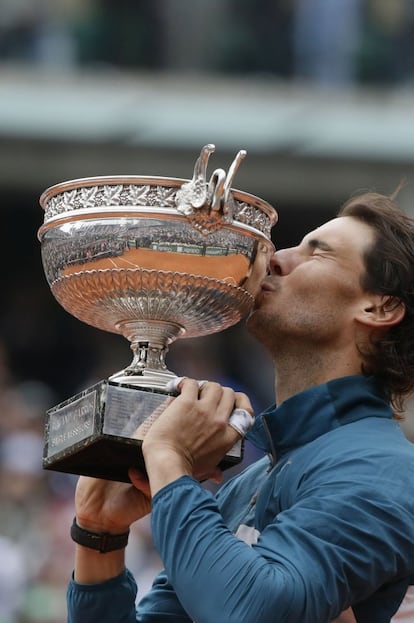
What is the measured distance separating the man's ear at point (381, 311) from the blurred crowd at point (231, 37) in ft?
26.4

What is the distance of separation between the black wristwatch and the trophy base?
23 cm

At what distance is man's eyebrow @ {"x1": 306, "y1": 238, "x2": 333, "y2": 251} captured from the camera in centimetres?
343

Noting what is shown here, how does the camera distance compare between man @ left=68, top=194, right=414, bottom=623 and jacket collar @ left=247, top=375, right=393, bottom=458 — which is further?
jacket collar @ left=247, top=375, right=393, bottom=458

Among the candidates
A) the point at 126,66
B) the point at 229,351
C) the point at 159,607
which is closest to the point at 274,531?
the point at 159,607

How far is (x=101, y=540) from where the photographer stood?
340 centimetres

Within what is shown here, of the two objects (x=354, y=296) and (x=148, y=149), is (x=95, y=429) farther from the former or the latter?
(x=148, y=149)

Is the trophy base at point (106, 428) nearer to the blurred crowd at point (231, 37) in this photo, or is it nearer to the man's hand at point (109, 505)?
the man's hand at point (109, 505)

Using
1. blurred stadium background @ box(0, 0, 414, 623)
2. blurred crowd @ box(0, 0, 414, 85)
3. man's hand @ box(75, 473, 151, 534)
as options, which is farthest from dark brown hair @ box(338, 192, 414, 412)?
blurred crowd @ box(0, 0, 414, 85)

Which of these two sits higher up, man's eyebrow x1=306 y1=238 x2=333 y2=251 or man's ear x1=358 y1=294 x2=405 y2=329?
man's eyebrow x1=306 y1=238 x2=333 y2=251

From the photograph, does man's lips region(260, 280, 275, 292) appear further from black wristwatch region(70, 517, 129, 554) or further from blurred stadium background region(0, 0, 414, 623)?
blurred stadium background region(0, 0, 414, 623)

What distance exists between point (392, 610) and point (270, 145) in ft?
28.0

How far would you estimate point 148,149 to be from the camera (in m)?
11.4

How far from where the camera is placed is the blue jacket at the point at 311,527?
2770 mm

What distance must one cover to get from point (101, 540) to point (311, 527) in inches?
27.1
